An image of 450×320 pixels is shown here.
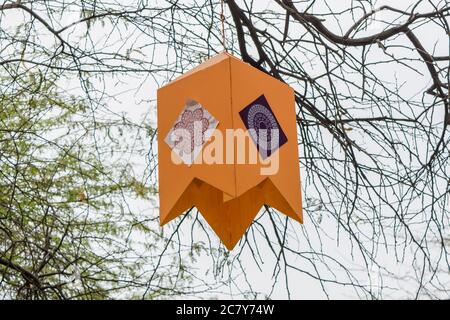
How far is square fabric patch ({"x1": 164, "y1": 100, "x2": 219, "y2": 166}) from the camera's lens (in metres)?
1.33

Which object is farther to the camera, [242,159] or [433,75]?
[433,75]

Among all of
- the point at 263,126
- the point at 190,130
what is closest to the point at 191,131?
the point at 190,130

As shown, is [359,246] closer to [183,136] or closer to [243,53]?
[243,53]

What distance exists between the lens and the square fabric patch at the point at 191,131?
4.38ft

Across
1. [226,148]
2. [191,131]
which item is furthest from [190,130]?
[226,148]

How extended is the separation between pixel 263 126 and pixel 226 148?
121mm

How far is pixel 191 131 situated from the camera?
4.49 ft

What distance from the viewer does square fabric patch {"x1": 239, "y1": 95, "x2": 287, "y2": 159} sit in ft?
4.42

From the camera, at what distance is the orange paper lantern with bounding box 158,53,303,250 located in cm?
131

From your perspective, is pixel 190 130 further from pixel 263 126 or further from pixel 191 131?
pixel 263 126

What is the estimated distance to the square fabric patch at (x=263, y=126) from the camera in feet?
4.42

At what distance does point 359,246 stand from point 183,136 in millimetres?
960
